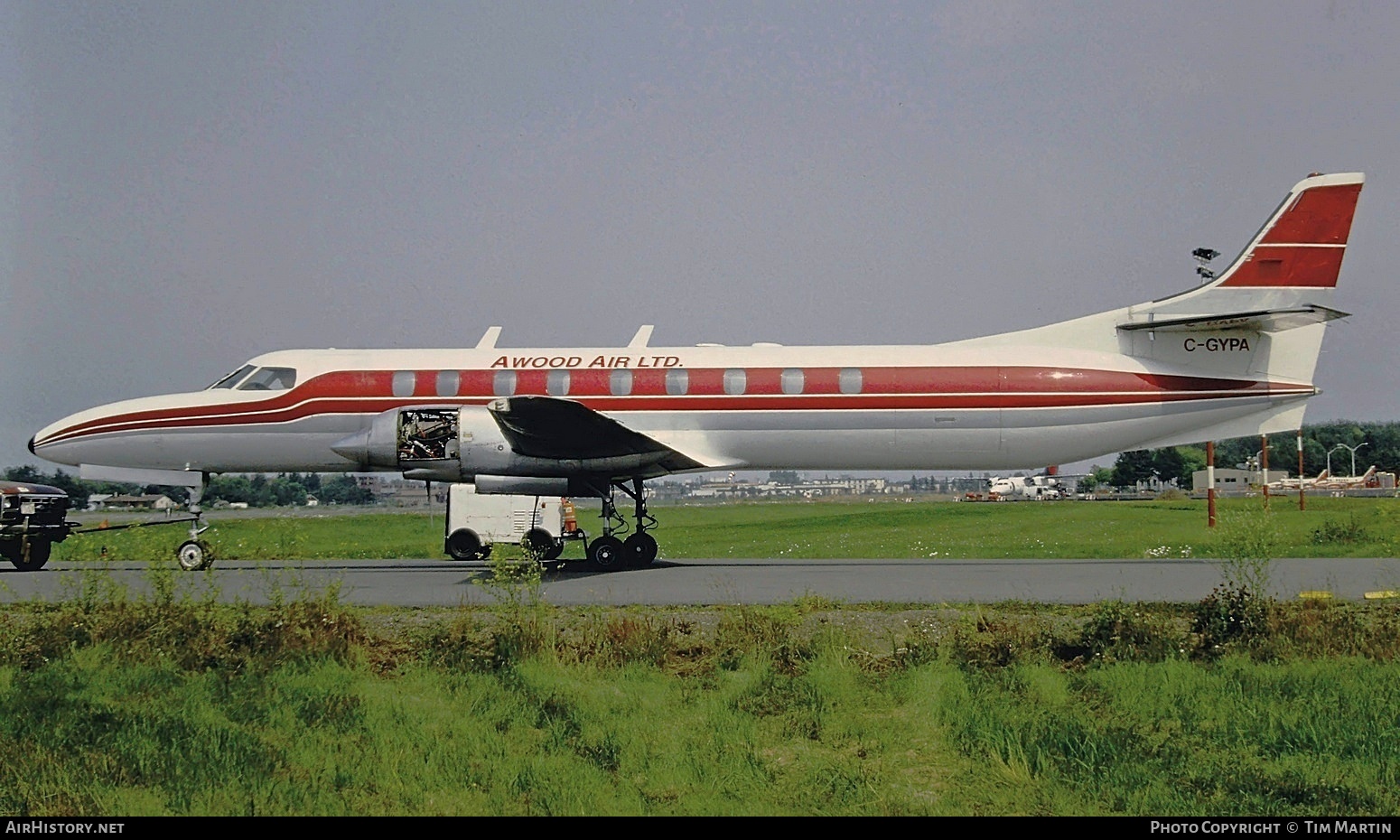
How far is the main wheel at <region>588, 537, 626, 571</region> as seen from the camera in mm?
18922

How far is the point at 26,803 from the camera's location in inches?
245

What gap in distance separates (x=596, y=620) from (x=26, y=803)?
528cm

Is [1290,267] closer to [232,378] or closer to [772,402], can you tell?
[772,402]

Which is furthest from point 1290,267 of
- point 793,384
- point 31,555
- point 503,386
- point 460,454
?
point 31,555

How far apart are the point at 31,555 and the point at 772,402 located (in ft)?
46.5

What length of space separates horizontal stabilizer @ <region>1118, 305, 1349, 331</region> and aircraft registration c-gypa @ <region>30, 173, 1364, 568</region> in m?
0.05

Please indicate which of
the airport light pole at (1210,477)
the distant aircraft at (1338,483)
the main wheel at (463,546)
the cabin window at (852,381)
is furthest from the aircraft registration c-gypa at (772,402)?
the distant aircraft at (1338,483)

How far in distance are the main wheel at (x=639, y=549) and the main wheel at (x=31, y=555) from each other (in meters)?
11.0

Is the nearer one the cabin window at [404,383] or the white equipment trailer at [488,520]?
the cabin window at [404,383]

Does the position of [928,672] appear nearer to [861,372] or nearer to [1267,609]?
[1267,609]

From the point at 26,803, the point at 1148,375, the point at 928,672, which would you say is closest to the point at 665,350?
the point at 1148,375

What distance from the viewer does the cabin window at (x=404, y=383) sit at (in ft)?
66.6

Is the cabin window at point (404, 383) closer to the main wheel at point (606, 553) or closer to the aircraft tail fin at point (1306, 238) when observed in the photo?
the main wheel at point (606, 553)

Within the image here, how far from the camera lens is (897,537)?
1299 inches
